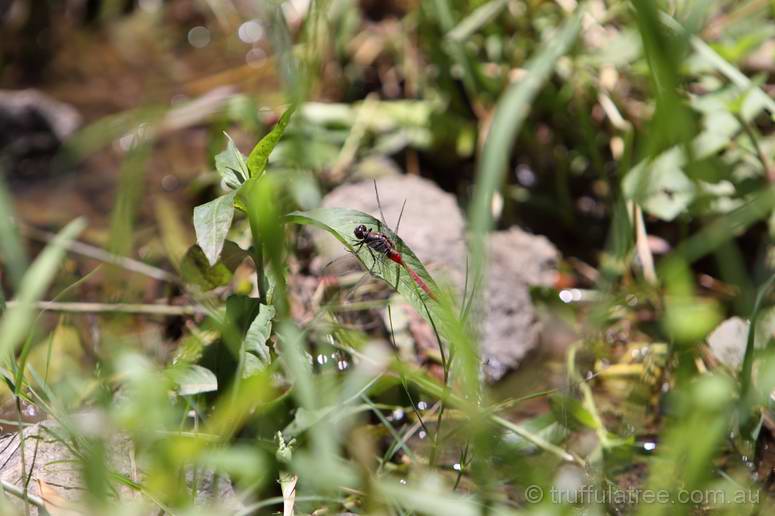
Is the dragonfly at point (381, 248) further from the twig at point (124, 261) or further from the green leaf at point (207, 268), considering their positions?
the twig at point (124, 261)

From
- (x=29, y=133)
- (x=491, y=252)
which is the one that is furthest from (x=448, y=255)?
(x=29, y=133)

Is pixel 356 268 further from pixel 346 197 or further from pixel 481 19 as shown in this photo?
pixel 481 19

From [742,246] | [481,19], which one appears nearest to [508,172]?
[481,19]

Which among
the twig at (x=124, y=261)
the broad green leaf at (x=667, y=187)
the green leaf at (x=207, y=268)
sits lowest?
the twig at (x=124, y=261)

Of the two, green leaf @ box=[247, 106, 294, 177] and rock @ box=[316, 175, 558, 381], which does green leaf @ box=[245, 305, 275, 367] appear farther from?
rock @ box=[316, 175, 558, 381]

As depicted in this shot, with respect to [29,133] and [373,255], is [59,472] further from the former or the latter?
[29,133]

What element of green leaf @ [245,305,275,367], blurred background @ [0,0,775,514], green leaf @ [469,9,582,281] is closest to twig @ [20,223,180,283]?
blurred background @ [0,0,775,514]

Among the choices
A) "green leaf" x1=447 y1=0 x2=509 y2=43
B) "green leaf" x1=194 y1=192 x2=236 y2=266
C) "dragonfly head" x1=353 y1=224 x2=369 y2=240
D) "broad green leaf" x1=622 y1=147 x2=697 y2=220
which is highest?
"green leaf" x1=194 y1=192 x2=236 y2=266

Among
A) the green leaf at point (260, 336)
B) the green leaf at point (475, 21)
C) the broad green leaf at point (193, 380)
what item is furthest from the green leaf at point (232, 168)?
the green leaf at point (475, 21)
